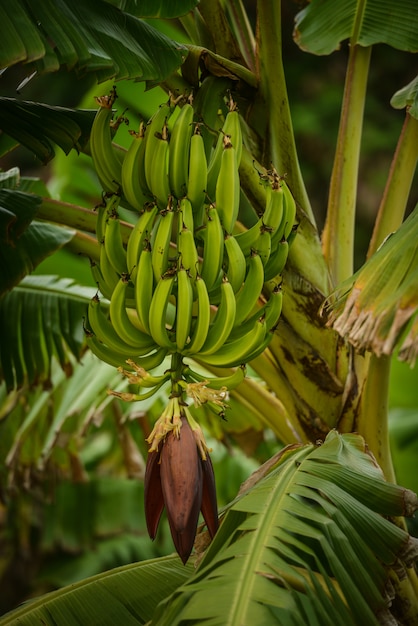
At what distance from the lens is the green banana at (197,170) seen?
84 cm

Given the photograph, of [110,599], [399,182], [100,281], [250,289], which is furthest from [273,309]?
[110,599]

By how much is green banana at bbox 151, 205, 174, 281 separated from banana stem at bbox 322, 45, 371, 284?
397mm

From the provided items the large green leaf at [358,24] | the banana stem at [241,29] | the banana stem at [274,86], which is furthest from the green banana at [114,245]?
the large green leaf at [358,24]

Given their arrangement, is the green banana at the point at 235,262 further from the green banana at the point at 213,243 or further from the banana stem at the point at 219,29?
the banana stem at the point at 219,29

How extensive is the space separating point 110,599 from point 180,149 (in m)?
0.64

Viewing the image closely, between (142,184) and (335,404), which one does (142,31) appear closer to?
(142,184)

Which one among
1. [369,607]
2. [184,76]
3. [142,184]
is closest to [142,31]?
[184,76]

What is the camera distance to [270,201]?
87 cm

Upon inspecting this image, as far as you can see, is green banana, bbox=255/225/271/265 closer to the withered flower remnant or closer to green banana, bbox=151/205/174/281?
green banana, bbox=151/205/174/281

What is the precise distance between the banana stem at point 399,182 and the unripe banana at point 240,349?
1.17ft

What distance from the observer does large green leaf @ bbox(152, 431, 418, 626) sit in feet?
2.15

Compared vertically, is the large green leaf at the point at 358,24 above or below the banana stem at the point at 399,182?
above

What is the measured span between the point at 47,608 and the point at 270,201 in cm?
64

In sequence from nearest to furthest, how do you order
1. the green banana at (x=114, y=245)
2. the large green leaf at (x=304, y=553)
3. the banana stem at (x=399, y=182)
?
the large green leaf at (x=304, y=553)
the green banana at (x=114, y=245)
the banana stem at (x=399, y=182)
